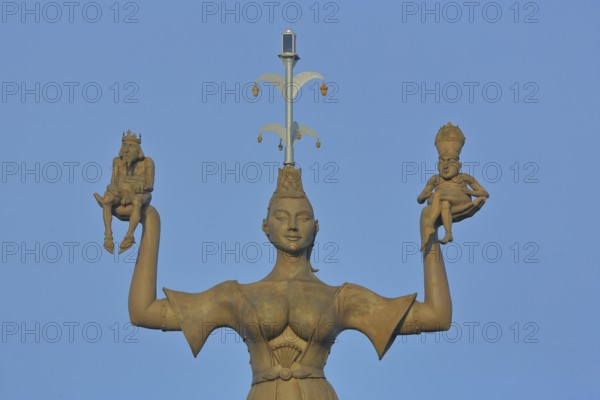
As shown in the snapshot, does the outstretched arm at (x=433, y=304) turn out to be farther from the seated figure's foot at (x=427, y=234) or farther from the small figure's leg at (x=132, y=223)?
the small figure's leg at (x=132, y=223)

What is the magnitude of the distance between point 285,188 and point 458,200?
284cm

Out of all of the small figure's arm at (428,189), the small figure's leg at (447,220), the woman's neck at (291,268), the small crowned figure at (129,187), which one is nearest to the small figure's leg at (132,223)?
the small crowned figure at (129,187)

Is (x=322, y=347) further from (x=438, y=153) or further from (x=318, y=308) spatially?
(x=438, y=153)

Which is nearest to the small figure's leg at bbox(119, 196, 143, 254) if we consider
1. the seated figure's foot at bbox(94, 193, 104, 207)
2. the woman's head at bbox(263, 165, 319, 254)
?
the seated figure's foot at bbox(94, 193, 104, 207)

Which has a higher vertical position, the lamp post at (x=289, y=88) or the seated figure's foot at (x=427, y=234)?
the lamp post at (x=289, y=88)

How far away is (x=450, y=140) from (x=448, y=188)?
776mm

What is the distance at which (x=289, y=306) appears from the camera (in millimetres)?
42656

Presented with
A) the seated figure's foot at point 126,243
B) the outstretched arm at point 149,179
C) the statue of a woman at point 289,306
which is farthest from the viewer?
the outstretched arm at point 149,179

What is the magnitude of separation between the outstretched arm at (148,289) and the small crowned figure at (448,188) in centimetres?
428

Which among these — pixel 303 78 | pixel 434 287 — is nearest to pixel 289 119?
pixel 303 78

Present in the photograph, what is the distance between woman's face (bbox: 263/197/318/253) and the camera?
43.0 meters

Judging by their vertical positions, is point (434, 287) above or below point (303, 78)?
below

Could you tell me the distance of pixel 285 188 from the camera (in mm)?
43406

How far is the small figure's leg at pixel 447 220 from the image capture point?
42469 millimetres
